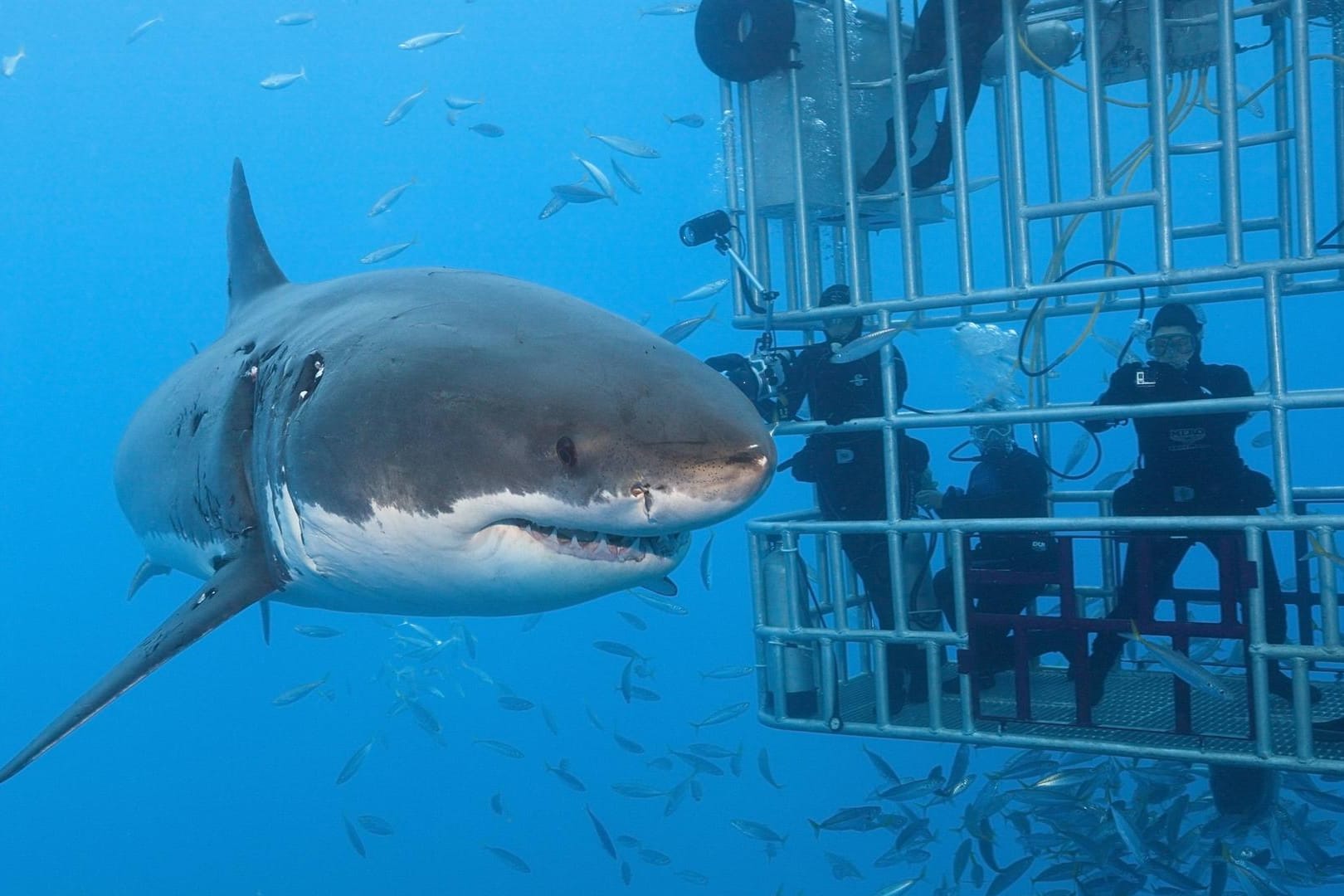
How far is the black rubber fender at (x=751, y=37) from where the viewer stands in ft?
17.1

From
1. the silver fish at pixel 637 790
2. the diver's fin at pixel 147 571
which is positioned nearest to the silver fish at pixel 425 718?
the silver fish at pixel 637 790

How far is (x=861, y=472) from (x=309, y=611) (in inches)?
1840

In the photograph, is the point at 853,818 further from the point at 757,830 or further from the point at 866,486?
the point at 757,830

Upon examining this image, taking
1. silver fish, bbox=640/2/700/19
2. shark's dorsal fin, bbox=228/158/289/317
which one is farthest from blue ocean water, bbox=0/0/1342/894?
shark's dorsal fin, bbox=228/158/289/317

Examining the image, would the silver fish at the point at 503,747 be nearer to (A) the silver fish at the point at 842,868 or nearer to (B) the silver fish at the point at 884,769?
(A) the silver fish at the point at 842,868

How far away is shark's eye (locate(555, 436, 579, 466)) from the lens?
1.85m

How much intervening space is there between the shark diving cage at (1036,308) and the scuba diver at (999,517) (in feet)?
0.51

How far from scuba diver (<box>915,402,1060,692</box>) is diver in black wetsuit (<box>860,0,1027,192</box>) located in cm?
158

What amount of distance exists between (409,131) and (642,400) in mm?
102532

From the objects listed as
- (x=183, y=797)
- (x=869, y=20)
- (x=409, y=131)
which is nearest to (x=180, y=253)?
(x=409, y=131)

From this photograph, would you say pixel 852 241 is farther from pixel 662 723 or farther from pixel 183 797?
pixel 183 797

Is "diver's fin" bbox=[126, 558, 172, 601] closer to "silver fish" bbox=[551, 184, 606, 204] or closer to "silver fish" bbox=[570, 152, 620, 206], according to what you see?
"silver fish" bbox=[551, 184, 606, 204]

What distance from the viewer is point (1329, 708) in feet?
14.9

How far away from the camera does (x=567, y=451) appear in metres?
1.86
